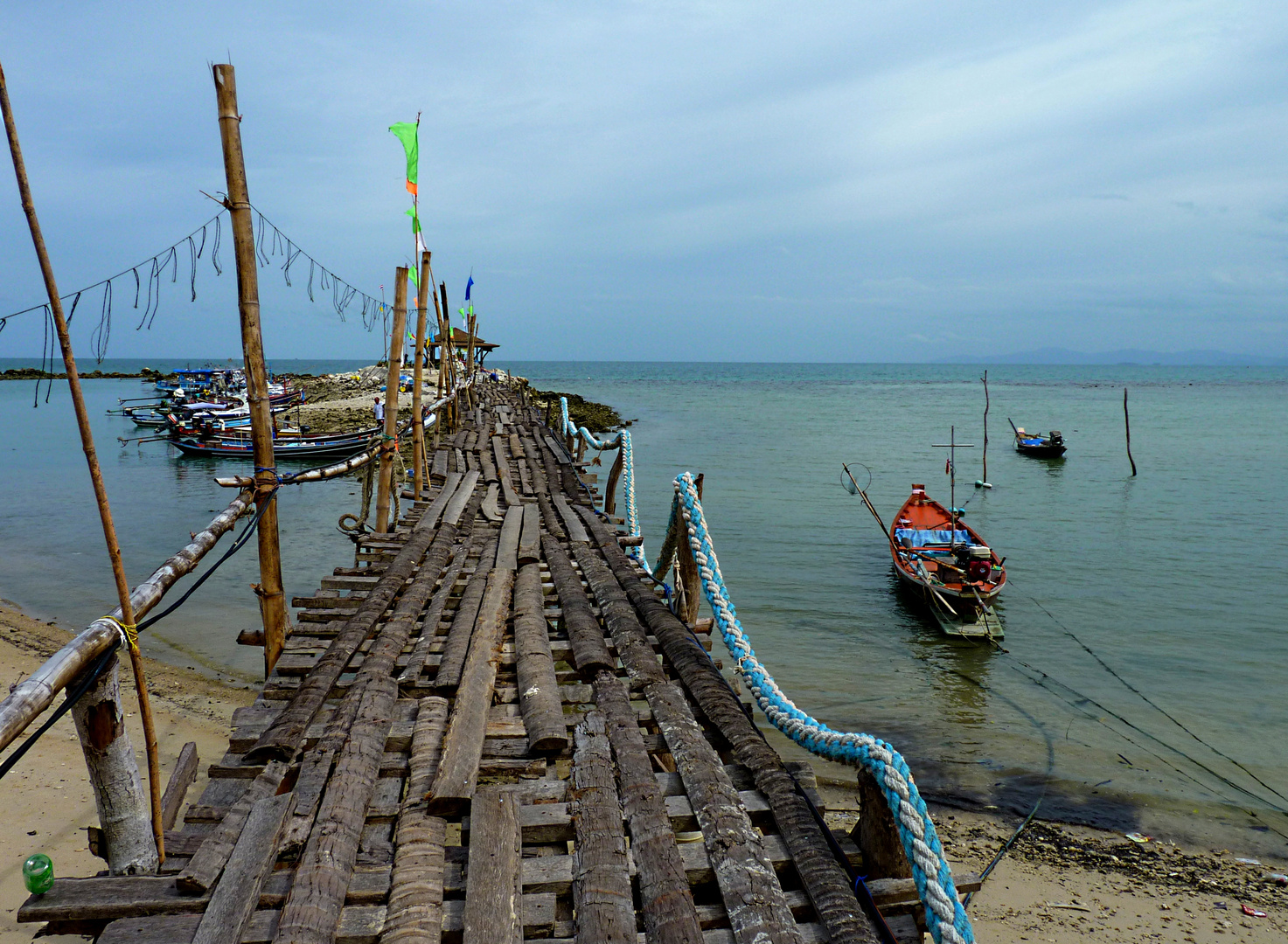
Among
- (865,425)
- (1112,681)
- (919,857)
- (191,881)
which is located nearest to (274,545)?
(191,881)

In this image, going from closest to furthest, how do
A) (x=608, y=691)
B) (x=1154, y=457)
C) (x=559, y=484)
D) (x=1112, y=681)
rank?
(x=608, y=691), (x=1112, y=681), (x=559, y=484), (x=1154, y=457)

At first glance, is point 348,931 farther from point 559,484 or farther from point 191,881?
point 559,484

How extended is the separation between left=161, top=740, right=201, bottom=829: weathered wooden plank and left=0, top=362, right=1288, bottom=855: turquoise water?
5658 millimetres

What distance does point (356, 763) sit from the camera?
3.05 m

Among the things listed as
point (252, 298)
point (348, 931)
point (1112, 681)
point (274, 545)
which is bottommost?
point (1112, 681)

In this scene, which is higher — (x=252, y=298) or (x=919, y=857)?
(x=252, y=298)

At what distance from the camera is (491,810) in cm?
280

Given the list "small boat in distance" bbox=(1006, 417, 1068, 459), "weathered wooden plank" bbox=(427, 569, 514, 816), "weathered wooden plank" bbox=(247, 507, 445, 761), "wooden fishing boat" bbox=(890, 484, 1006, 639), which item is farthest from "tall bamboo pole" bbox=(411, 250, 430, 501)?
"small boat in distance" bbox=(1006, 417, 1068, 459)

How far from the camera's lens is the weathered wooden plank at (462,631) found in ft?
13.0

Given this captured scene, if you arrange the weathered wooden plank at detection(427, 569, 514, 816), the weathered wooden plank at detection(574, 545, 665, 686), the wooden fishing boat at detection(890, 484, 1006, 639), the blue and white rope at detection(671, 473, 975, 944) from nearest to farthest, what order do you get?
the blue and white rope at detection(671, 473, 975, 944) → the weathered wooden plank at detection(427, 569, 514, 816) → the weathered wooden plank at detection(574, 545, 665, 686) → the wooden fishing boat at detection(890, 484, 1006, 639)

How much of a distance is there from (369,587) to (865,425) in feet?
146

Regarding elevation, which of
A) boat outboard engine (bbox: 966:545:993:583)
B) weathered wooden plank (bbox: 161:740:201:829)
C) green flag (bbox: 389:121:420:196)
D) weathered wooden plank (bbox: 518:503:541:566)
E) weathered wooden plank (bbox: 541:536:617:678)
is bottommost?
boat outboard engine (bbox: 966:545:993:583)

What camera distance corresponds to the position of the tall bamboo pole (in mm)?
9828

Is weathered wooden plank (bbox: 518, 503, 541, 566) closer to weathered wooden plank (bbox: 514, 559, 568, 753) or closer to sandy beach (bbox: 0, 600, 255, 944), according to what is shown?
weathered wooden plank (bbox: 514, 559, 568, 753)
